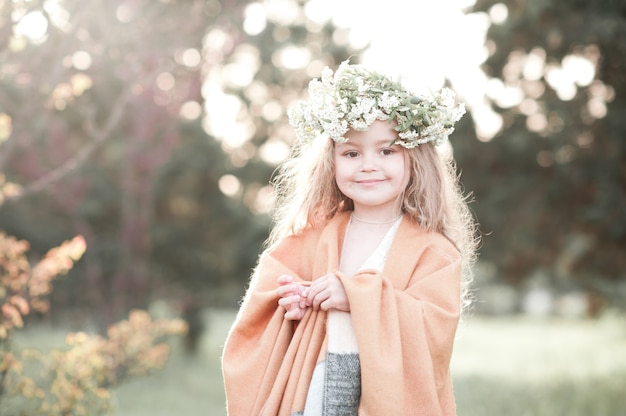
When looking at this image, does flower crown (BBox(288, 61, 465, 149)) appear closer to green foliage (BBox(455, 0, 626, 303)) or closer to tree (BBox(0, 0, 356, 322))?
green foliage (BBox(455, 0, 626, 303))

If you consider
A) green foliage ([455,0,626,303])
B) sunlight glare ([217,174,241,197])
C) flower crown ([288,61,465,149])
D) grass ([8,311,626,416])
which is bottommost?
flower crown ([288,61,465,149])

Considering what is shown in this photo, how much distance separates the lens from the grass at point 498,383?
302 inches

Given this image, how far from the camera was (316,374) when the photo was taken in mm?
2672

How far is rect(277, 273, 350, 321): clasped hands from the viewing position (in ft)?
8.83

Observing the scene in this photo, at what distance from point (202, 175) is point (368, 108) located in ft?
28.7

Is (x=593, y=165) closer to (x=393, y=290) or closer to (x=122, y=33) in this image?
(x=122, y=33)

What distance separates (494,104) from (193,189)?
5030mm

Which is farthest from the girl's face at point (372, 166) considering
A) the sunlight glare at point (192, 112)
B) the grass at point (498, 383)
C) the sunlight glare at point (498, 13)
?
the sunlight glare at point (192, 112)

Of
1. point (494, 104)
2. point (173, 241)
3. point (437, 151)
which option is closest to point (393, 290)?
point (437, 151)

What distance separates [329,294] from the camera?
2.69 metres

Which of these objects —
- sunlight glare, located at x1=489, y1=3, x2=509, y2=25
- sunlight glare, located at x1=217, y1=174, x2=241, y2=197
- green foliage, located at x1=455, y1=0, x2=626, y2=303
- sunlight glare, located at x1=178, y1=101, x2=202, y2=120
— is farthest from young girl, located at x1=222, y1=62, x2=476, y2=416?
sunlight glare, located at x1=217, y1=174, x2=241, y2=197

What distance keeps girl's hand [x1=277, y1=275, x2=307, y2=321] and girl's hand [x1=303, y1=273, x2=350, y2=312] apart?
4cm

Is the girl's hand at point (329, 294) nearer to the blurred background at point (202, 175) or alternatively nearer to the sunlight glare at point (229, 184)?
the blurred background at point (202, 175)

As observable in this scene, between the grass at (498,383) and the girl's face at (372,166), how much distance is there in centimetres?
151
